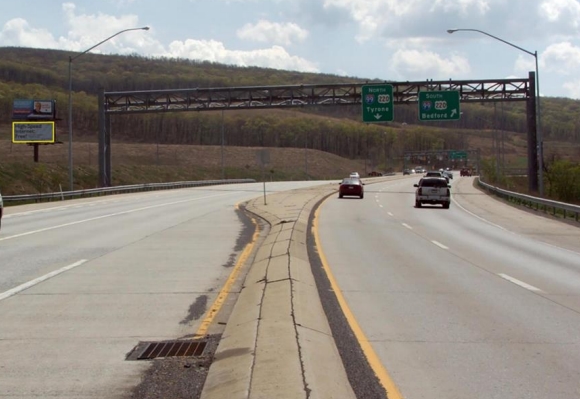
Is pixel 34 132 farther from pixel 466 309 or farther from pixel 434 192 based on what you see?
pixel 466 309

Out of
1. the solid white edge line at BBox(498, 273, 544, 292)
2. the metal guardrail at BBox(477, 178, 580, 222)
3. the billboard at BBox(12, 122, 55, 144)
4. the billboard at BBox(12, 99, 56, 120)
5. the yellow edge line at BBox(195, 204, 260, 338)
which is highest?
the billboard at BBox(12, 99, 56, 120)

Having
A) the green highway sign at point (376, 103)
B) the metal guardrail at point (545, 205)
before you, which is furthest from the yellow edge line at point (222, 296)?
the green highway sign at point (376, 103)

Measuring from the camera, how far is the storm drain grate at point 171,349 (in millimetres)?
7672

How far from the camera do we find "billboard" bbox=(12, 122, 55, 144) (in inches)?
2480

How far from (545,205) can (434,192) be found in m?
6.62

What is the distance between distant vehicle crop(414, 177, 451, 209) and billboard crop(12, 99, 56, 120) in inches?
1441

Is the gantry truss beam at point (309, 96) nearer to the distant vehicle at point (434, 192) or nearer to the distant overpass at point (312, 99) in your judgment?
the distant overpass at point (312, 99)

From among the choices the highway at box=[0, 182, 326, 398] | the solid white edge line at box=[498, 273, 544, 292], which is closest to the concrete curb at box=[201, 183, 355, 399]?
the highway at box=[0, 182, 326, 398]

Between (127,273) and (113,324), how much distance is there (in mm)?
4744

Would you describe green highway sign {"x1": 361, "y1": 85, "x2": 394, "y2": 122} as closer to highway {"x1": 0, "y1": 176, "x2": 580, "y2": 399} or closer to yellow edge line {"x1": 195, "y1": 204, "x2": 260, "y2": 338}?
highway {"x1": 0, "y1": 176, "x2": 580, "y2": 399}

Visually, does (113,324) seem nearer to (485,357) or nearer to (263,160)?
(485,357)

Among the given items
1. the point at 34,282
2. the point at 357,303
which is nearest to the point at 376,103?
the point at 34,282

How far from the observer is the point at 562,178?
6044 centimetres

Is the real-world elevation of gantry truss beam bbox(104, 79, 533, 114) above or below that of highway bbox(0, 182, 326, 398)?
above
